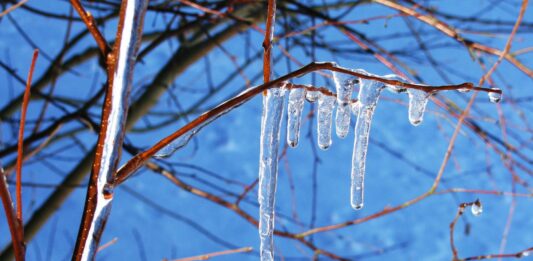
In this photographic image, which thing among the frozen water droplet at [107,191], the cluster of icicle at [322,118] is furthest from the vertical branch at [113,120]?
the cluster of icicle at [322,118]

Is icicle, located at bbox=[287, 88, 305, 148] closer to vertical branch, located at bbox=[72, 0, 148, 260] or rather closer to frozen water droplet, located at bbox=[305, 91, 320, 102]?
frozen water droplet, located at bbox=[305, 91, 320, 102]

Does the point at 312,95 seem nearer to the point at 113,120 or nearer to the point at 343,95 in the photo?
the point at 343,95

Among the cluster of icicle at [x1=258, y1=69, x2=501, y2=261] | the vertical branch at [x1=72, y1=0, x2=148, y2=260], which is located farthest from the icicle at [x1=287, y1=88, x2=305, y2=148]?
the vertical branch at [x1=72, y1=0, x2=148, y2=260]

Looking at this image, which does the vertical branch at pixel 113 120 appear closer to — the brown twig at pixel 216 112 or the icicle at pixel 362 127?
the brown twig at pixel 216 112

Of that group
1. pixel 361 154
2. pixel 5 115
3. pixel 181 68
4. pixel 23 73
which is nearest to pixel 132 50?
pixel 361 154

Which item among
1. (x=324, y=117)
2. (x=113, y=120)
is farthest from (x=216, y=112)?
(x=324, y=117)
